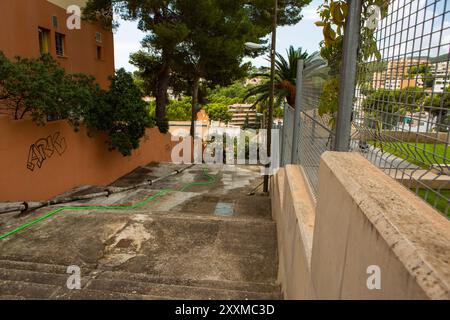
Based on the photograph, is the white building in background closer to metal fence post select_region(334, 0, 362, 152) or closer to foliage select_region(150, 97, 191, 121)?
metal fence post select_region(334, 0, 362, 152)

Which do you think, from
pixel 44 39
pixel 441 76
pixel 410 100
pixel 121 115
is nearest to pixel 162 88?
pixel 121 115

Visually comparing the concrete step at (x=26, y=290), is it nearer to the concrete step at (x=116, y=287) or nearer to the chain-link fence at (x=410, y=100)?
the concrete step at (x=116, y=287)

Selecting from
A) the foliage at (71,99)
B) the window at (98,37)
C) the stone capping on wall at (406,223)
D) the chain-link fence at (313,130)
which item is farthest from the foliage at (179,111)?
the stone capping on wall at (406,223)

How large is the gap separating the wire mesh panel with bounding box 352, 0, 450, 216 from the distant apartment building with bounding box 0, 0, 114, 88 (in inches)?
420

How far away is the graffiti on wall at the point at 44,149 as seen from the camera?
28.7 feet

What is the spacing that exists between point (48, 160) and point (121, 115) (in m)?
3.13

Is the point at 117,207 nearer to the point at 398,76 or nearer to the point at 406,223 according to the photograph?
the point at 398,76

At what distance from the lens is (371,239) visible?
1001 millimetres

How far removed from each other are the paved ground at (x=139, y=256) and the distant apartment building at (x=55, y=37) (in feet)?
20.4

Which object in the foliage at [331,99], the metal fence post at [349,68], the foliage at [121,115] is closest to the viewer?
the metal fence post at [349,68]

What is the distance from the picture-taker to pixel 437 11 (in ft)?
3.67

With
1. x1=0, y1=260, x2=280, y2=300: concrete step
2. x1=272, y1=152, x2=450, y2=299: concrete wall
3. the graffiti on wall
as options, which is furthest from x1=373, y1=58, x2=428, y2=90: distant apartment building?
the graffiti on wall
